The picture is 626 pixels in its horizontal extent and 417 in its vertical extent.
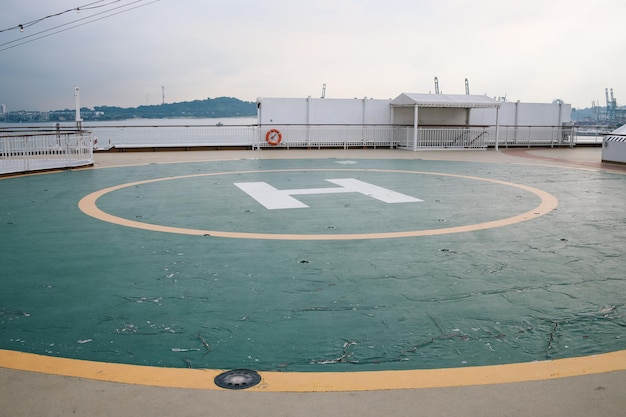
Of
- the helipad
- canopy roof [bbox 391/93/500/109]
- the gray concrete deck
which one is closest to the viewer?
the gray concrete deck

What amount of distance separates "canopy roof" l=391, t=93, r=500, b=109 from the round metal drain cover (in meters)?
20.9

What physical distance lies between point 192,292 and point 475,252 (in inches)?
122

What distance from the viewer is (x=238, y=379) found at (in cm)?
298

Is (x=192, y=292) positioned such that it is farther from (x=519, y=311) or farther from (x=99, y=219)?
(x=99, y=219)

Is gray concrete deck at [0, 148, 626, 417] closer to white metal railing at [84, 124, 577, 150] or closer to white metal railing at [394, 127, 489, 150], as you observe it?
white metal railing at [84, 124, 577, 150]

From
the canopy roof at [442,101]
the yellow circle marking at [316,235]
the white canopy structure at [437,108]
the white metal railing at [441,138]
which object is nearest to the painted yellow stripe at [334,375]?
the yellow circle marking at [316,235]

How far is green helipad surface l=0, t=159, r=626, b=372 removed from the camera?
135 inches

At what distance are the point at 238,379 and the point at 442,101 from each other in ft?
72.3

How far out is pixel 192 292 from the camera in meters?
4.48

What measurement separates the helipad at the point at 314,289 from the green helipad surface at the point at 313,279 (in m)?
0.02

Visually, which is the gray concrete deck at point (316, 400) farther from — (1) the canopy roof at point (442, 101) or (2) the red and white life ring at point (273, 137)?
(1) the canopy roof at point (442, 101)

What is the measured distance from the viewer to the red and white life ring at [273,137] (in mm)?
23188

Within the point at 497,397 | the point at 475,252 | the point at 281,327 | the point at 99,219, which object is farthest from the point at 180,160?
the point at 497,397

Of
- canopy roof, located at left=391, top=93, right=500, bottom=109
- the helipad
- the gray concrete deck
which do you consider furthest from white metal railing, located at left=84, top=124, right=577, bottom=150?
the gray concrete deck
